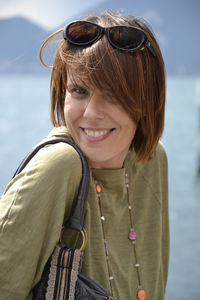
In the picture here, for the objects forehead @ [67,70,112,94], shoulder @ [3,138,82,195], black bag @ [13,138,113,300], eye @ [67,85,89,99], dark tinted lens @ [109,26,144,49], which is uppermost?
dark tinted lens @ [109,26,144,49]

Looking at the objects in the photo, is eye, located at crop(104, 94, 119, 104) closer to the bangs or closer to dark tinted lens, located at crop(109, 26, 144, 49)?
the bangs

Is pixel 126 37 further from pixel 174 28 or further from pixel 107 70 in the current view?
pixel 174 28

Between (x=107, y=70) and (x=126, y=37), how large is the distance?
116 mm

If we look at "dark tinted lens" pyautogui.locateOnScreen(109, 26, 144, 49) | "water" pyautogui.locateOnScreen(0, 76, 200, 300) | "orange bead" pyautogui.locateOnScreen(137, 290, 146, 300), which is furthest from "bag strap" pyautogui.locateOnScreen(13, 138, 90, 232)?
"water" pyautogui.locateOnScreen(0, 76, 200, 300)

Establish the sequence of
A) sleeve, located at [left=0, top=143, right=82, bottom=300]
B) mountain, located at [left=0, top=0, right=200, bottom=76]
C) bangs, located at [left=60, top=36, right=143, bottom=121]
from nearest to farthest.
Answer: sleeve, located at [left=0, top=143, right=82, bottom=300] < bangs, located at [left=60, top=36, right=143, bottom=121] < mountain, located at [left=0, top=0, right=200, bottom=76]

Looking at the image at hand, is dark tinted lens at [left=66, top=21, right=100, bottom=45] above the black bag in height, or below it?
above

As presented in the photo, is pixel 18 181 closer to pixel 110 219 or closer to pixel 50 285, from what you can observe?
pixel 50 285

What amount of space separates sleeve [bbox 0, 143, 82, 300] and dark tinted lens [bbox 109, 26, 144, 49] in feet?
1.16

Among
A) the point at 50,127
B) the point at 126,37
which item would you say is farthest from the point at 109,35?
the point at 50,127

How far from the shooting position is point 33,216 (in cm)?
117

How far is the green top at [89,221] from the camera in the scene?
3.82ft

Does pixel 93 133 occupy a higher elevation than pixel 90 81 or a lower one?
lower

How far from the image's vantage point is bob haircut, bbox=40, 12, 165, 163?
131cm

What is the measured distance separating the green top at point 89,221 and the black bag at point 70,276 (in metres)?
0.02
